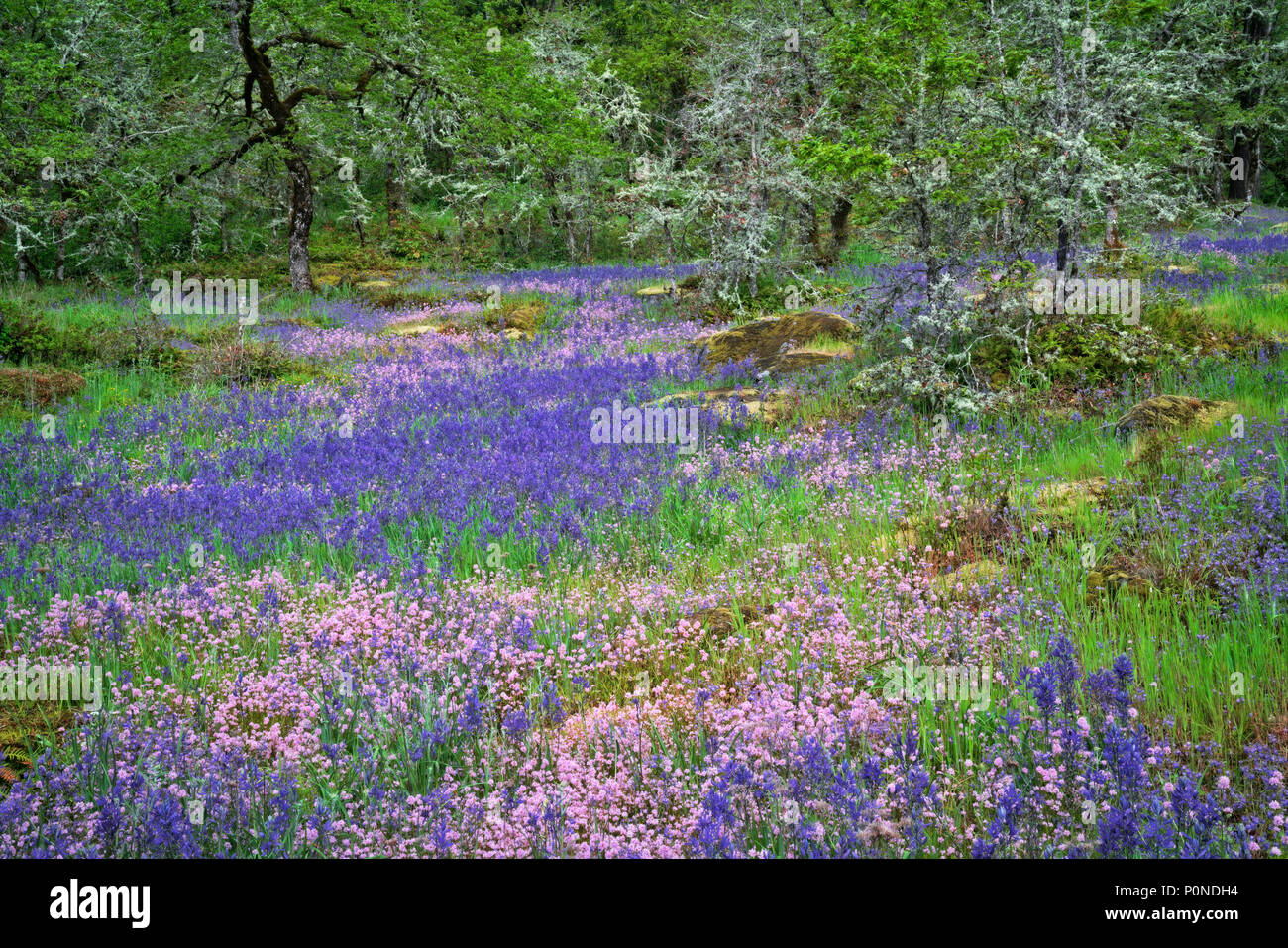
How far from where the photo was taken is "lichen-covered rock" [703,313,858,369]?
12.6m

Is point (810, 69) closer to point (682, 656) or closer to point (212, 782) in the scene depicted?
point (682, 656)

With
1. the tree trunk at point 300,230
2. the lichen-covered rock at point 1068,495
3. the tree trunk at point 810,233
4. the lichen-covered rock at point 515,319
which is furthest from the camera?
the tree trunk at point 300,230

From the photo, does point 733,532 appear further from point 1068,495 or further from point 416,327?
point 416,327

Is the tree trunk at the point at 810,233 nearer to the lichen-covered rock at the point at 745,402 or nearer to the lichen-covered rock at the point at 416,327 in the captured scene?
the lichen-covered rock at the point at 416,327

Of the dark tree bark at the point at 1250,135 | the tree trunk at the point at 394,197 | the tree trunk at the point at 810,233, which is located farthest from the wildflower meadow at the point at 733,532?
the dark tree bark at the point at 1250,135

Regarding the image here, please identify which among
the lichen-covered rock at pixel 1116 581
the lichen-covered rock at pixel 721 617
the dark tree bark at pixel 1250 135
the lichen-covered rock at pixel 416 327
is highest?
the dark tree bark at pixel 1250 135

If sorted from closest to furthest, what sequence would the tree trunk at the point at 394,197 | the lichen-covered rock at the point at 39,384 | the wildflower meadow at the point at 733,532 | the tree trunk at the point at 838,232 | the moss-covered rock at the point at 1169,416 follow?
the wildflower meadow at the point at 733,532
the moss-covered rock at the point at 1169,416
the lichen-covered rock at the point at 39,384
the tree trunk at the point at 838,232
the tree trunk at the point at 394,197

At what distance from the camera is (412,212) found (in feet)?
110

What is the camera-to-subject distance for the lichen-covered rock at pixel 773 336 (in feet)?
41.3

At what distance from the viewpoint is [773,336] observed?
13.1 m

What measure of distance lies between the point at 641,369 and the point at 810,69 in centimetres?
1303

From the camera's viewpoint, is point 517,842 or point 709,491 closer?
point 517,842

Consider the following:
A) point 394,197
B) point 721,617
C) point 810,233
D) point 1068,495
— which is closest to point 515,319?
point 810,233
